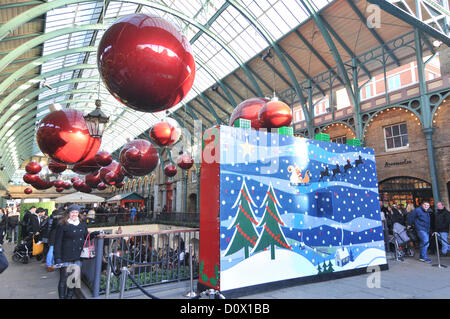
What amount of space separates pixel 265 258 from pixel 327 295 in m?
1.14

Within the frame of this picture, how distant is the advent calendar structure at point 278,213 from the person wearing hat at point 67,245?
→ 1.98 m

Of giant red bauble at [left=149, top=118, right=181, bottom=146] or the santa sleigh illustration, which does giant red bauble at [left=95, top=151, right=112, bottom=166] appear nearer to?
giant red bauble at [left=149, top=118, right=181, bottom=146]

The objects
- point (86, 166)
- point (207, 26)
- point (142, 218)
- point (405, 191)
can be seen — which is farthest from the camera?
point (142, 218)

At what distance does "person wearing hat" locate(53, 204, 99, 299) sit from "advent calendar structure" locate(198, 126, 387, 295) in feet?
6.49

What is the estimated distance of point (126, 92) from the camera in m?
1.79

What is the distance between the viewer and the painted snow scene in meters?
4.64

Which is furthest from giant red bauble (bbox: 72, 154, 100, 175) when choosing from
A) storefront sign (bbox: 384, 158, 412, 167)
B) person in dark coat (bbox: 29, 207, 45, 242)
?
storefront sign (bbox: 384, 158, 412, 167)

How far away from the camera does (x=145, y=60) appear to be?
1.65 metres

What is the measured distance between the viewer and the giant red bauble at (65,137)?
2693 mm

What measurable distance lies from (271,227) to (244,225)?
582mm

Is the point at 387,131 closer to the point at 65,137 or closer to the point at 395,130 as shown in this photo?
the point at 395,130

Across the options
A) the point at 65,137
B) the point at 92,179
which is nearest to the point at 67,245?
the point at 65,137

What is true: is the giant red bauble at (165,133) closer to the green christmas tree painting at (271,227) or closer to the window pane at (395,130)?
the green christmas tree painting at (271,227)

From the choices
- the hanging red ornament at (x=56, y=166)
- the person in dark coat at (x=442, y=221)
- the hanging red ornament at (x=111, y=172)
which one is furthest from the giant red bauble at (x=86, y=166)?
the person in dark coat at (x=442, y=221)
